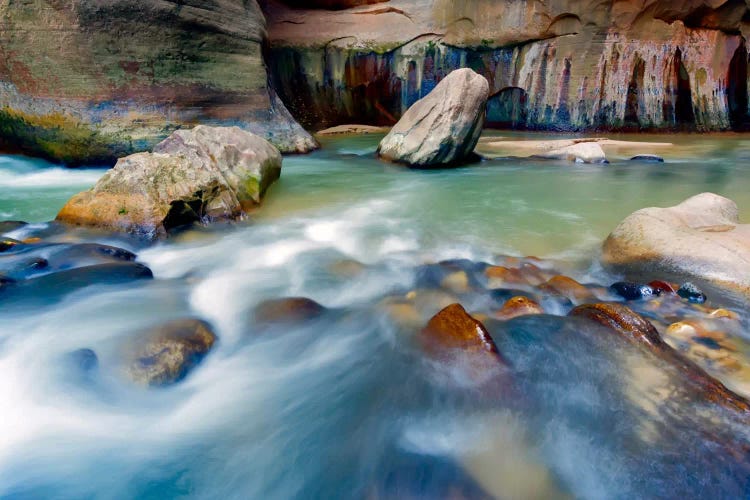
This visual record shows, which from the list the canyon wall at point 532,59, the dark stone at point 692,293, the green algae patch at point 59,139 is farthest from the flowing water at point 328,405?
the canyon wall at point 532,59

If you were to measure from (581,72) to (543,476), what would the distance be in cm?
1136

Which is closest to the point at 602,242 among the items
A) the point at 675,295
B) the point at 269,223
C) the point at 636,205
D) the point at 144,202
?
the point at 675,295

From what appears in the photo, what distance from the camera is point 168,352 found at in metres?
2.07

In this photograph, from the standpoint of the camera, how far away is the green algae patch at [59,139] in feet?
21.0

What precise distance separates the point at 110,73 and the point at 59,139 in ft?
4.00

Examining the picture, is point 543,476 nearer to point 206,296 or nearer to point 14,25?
point 206,296

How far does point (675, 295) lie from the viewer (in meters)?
2.63

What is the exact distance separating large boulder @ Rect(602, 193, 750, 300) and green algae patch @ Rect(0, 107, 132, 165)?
22.2 ft

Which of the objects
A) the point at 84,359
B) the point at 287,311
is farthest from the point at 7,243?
the point at 287,311

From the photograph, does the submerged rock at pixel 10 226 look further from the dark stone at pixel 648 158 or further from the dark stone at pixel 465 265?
the dark stone at pixel 648 158

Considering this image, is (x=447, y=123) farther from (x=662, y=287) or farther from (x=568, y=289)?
(x=662, y=287)

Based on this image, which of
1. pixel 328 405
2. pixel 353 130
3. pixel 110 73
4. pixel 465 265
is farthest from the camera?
pixel 353 130

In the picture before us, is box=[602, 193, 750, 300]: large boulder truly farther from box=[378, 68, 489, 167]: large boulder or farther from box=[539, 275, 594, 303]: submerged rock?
box=[378, 68, 489, 167]: large boulder

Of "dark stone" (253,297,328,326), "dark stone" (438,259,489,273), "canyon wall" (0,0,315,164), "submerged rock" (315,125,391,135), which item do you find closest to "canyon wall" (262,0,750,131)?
"submerged rock" (315,125,391,135)
